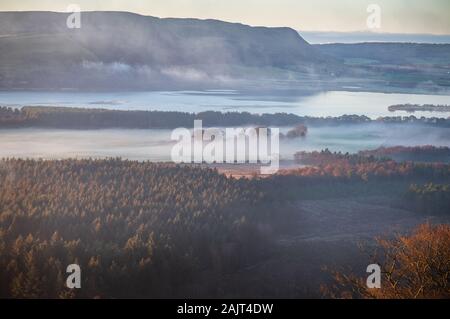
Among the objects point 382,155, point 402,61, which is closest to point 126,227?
point 382,155

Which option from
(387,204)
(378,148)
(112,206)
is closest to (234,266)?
(112,206)

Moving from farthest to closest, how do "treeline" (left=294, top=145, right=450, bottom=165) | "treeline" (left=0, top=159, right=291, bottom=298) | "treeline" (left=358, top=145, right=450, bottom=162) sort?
"treeline" (left=358, top=145, right=450, bottom=162) → "treeline" (left=294, top=145, right=450, bottom=165) → "treeline" (left=0, top=159, right=291, bottom=298)

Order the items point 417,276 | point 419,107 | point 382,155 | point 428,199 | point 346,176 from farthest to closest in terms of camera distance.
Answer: point 382,155, point 419,107, point 346,176, point 428,199, point 417,276

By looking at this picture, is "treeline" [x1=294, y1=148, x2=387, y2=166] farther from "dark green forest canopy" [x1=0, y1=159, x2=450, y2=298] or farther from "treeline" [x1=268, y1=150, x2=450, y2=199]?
"dark green forest canopy" [x1=0, y1=159, x2=450, y2=298]

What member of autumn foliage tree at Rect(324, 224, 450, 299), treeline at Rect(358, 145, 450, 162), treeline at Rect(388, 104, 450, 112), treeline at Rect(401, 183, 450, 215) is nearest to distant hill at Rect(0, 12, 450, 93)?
treeline at Rect(388, 104, 450, 112)

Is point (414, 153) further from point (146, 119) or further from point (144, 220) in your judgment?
point (144, 220)
